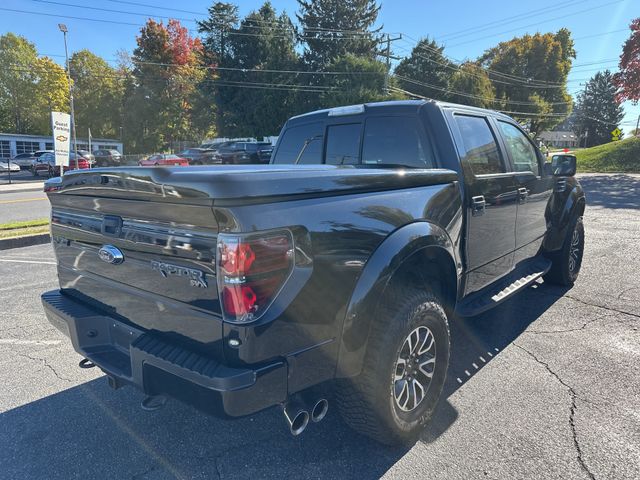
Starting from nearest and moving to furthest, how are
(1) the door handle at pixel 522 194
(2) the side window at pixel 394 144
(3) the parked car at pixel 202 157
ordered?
(2) the side window at pixel 394 144, (1) the door handle at pixel 522 194, (3) the parked car at pixel 202 157

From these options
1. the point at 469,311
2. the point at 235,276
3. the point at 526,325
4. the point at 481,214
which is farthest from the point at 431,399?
the point at 526,325

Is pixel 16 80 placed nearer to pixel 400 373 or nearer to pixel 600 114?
pixel 400 373

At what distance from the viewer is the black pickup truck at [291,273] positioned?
5.83 feet

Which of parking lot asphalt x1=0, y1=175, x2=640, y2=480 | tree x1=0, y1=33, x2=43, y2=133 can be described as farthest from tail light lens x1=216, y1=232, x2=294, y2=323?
tree x1=0, y1=33, x2=43, y2=133

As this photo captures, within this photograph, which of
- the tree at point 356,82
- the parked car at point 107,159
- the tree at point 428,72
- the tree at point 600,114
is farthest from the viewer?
the tree at point 600,114

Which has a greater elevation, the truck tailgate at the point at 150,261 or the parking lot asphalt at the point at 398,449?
the truck tailgate at the point at 150,261

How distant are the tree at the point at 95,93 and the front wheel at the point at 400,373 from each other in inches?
2577

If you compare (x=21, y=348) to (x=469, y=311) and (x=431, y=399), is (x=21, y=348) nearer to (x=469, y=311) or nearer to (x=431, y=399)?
(x=431, y=399)

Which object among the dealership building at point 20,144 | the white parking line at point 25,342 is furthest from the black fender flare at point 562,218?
the dealership building at point 20,144

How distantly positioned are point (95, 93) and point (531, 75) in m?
58.9

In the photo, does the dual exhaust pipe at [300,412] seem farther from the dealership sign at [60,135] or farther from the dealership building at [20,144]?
the dealership building at [20,144]

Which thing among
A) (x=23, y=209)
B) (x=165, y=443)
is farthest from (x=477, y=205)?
(x=23, y=209)

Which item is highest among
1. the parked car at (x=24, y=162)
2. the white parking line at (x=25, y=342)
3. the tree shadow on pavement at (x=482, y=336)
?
the parked car at (x=24, y=162)

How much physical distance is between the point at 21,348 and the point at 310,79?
46032 millimetres
